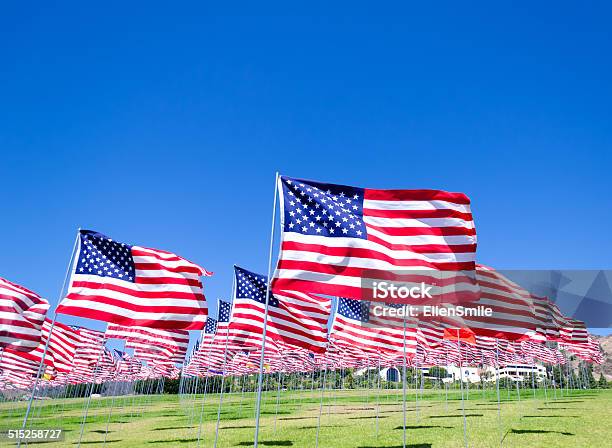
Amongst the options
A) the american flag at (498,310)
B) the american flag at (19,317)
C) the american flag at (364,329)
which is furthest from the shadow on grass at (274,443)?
the american flag at (19,317)

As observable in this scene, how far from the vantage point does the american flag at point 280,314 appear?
18109 mm

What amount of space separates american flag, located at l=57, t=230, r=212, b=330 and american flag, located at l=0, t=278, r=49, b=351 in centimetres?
671

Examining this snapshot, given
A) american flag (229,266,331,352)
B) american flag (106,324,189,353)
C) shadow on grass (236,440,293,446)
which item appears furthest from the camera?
american flag (106,324,189,353)

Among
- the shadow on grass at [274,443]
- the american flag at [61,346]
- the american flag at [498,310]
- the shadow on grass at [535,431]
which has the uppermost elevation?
the american flag at [498,310]

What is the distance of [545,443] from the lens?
1984cm

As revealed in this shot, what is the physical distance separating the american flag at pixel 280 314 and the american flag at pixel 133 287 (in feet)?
7.62

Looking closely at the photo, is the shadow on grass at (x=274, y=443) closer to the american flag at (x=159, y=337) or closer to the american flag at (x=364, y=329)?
the american flag at (x=364, y=329)

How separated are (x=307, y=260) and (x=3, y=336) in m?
14.9

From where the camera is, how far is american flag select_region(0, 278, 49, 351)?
1995 centimetres

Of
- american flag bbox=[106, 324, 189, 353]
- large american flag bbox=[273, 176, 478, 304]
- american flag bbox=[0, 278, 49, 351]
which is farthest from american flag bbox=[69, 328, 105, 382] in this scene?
large american flag bbox=[273, 176, 478, 304]

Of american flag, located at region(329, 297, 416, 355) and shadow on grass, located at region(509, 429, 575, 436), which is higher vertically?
american flag, located at region(329, 297, 416, 355)

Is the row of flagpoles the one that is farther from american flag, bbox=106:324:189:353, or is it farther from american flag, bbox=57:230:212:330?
american flag, bbox=106:324:189:353

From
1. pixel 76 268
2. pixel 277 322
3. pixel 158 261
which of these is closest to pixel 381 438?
pixel 277 322

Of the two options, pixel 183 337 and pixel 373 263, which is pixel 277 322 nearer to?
pixel 373 263
